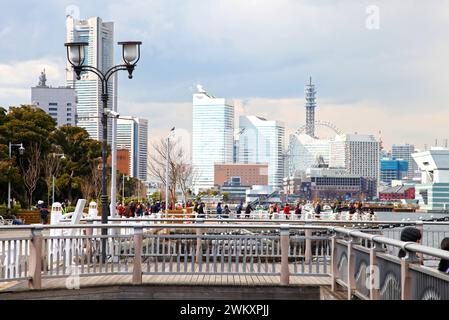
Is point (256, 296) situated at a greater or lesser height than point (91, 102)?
lesser

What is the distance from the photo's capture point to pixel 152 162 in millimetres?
104125

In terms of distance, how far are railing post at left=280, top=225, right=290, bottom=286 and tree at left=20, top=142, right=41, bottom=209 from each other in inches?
2081

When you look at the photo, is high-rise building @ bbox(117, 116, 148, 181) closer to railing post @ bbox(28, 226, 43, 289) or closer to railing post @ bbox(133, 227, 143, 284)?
railing post @ bbox(133, 227, 143, 284)

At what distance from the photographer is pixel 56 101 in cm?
15988

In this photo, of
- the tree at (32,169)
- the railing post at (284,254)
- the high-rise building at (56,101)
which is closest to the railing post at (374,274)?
the railing post at (284,254)

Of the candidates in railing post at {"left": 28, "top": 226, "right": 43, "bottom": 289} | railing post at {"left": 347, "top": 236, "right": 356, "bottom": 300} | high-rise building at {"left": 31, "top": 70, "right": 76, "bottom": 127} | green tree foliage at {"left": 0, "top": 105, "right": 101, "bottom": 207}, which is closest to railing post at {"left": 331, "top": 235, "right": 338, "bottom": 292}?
railing post at {"left": 347, "top": 236, "right": 356, "bottom": 300}

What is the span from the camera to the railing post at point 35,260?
13.6 metres

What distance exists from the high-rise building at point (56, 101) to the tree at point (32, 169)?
299 ft

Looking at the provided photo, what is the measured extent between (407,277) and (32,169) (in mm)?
60449

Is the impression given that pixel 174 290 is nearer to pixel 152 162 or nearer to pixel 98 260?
pixel 98 260

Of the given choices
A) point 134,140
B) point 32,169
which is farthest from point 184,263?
point 134,140

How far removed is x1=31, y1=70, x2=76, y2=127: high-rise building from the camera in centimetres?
15875
